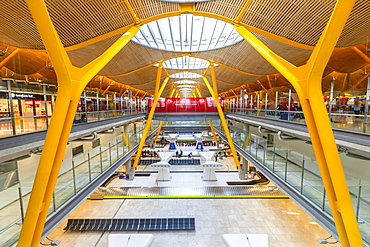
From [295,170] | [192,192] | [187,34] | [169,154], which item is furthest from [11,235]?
[187,34]

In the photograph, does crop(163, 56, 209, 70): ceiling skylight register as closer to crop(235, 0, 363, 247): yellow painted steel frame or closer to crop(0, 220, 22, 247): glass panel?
crop(235, 0, 363, 247): yellow painted steel frame

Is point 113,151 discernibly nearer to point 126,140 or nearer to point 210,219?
point 126,140

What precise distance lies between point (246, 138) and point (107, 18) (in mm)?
11899

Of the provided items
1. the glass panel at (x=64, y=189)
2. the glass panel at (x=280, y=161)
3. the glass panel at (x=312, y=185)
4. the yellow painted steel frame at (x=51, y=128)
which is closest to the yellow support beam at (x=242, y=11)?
the glass panel at (x=280, y=161)

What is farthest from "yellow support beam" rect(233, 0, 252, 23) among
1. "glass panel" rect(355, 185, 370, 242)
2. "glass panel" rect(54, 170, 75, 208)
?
"glass panel" rect(54, 170, 75, 208)

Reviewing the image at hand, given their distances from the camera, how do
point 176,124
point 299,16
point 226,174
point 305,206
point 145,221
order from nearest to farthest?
point 305,206 < point 299,16 < point 145,221 < point 226,174 < point 176,124

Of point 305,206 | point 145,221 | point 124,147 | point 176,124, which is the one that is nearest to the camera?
point 305,206

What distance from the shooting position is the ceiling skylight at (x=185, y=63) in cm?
2812

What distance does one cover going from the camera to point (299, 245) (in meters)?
8.93

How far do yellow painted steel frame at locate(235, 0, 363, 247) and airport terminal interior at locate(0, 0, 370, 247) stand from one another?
26 millimetres

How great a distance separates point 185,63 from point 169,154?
1615cm

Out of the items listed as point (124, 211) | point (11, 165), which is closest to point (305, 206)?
point (124, 211)

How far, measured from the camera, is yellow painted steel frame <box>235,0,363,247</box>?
4.30 metres

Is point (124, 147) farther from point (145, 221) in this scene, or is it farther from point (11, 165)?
point (11, 165)
